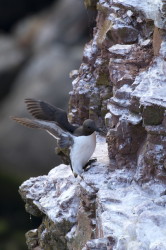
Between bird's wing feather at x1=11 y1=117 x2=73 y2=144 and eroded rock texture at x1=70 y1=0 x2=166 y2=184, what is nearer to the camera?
eroded rock texture at x1=70 y1=0 x2=166 y2=184

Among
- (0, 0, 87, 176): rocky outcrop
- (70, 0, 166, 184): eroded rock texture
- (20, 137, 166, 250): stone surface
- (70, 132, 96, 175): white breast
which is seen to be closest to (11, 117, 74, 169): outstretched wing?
(70, 132, 96, 175): white breast

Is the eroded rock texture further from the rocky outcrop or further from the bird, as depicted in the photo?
the rocky outcrop

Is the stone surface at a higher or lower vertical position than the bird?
lower

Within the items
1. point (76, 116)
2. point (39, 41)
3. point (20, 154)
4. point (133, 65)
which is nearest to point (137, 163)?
point (133, 65)

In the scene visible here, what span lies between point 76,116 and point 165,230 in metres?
3.55

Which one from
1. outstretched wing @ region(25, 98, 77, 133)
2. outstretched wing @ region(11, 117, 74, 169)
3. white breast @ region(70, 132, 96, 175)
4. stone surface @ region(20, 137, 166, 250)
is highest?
outstretched wing @ region(25, 98, 77, 133)

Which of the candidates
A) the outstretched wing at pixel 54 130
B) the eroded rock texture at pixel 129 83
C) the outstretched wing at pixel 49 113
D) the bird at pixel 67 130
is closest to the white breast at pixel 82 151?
the bird at pixel 67 130

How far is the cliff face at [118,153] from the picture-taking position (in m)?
8.62

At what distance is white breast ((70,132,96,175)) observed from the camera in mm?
10359

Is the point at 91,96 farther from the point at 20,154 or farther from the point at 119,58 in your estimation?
the point at 20,154

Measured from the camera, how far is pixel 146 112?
8.91 meters

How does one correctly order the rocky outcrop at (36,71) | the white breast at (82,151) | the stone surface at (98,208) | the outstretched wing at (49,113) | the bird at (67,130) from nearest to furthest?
the stone surface at (98,208)
the white breast at (82,151)
the bird at (67,130)
the outstretched wing at (49,113)
the rocky outcrop at (36,71)

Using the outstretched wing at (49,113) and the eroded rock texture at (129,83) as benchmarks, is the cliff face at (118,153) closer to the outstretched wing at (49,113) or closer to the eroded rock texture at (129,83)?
the eroded rock texture at (129,83)

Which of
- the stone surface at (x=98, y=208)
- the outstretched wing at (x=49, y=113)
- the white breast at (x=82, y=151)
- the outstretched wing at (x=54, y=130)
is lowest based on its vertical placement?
the stone surface at (x=98, y=208)
